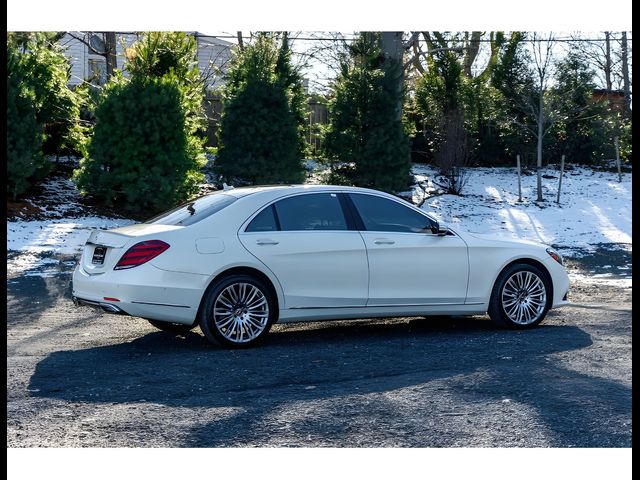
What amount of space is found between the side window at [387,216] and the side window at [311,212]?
0.23 meters

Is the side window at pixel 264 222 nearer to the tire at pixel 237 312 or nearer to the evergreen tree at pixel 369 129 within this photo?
the tire at pixel 237 312

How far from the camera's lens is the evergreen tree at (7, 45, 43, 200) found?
58.7ft

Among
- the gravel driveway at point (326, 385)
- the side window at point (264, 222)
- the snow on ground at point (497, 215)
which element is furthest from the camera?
the snow on ground at point (497, 215)

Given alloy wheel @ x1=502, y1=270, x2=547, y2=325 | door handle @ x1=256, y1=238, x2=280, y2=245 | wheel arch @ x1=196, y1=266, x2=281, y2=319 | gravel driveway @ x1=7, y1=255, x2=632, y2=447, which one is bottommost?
gravel driveway @ x1=7, y1=255, x2=632, y2=447

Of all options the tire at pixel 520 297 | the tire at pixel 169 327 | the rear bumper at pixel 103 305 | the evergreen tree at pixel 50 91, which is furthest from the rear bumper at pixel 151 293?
the evergreen tree at pixel 50 91

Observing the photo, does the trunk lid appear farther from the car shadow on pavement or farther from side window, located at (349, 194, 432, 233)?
side window, located at (349, 194, 432, 233)

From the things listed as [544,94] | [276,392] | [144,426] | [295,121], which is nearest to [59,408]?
[144,426]

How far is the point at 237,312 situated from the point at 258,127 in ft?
42.1

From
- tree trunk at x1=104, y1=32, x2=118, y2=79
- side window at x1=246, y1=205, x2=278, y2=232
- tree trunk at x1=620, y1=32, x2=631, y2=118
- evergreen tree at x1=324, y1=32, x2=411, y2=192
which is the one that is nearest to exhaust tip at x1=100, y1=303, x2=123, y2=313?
side window at x1=246, y1=205, x2=278, y2=232

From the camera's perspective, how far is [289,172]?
20.9 metres

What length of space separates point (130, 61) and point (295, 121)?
4210mm

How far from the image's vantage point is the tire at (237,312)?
807 centimetres

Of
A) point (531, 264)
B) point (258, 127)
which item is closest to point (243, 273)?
point (531, 264)

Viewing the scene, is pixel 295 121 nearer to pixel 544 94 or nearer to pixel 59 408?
pixel 544 94
